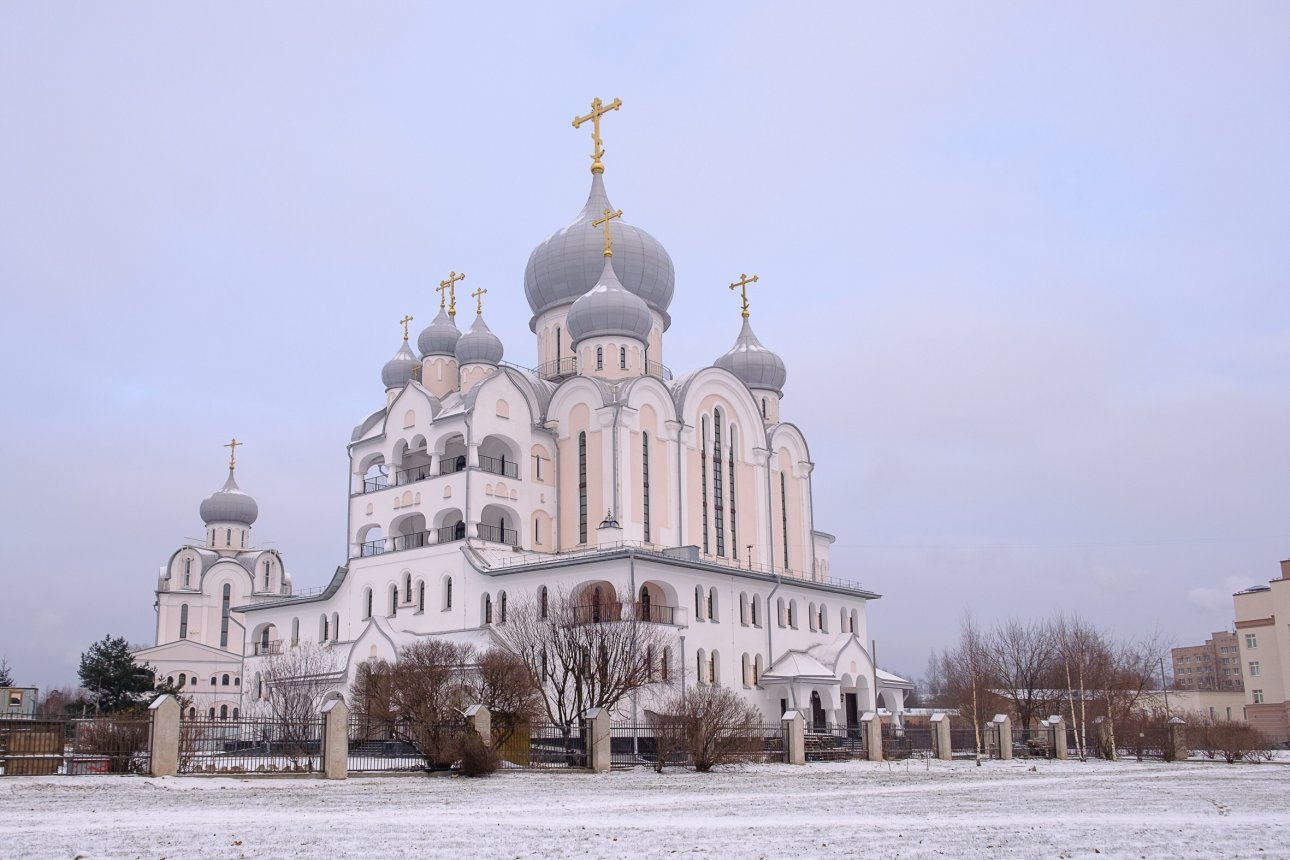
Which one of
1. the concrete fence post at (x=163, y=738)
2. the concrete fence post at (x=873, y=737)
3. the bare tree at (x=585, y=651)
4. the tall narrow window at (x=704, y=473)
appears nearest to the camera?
the concrete fence post at (x=163, y=738)

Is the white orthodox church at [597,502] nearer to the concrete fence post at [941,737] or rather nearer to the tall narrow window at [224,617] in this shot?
the concrete fence post at [941,737]

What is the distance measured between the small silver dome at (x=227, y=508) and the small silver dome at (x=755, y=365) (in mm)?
32979

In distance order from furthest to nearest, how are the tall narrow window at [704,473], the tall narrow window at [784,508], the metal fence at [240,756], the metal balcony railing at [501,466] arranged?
the tall narrow window at [784,508] → the tall narrow window at [704,473] → the metal balcony railing at [501,466] → the metal fence at [240,756]

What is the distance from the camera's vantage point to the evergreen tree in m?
48.9

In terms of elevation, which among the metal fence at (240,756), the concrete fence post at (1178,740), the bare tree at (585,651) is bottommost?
the concrete fence post at (1178,740)

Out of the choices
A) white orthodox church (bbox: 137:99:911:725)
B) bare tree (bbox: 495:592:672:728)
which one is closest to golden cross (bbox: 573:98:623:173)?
white orthodox church (bbox: 137:99:911:725)

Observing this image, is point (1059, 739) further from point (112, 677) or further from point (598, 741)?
point (112, 677)

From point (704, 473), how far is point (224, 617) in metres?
35.7

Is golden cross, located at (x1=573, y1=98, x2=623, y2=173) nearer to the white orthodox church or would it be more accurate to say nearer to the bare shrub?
the white orthodox church

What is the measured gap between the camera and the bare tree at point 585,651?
33000 mm

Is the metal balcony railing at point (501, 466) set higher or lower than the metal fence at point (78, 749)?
higher

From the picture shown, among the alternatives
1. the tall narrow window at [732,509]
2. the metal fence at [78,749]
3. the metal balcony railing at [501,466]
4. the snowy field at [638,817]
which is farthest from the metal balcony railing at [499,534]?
the snowy field at [638,817]

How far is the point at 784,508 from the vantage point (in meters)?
49.5

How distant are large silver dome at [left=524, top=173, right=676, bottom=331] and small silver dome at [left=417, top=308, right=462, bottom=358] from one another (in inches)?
140
